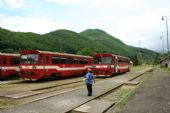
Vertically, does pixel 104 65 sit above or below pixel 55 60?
below

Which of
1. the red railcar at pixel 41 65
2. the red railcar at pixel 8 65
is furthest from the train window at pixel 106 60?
the red railcar at pixel 8 65

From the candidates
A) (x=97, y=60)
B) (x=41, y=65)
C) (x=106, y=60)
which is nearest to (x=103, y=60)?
(x=106, y=60)

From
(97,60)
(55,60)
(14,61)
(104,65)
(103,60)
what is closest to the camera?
(55,60)

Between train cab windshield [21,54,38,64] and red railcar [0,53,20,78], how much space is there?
256cm

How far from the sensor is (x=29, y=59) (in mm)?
24203

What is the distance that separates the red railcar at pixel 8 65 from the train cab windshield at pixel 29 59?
101 inches

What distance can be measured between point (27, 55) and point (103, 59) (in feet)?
36.1

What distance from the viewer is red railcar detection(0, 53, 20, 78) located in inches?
1019

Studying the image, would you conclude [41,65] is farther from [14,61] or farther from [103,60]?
[103,60]

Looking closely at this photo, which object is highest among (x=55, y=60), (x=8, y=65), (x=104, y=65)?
(x=55, y=60)

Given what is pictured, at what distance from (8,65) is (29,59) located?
378 centimetres

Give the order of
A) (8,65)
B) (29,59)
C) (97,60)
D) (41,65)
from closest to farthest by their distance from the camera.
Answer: (41,65), (29,59), (8,65), (97,60)

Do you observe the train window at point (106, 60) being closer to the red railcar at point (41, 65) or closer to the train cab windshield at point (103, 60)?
the train cab windshield at point (103, 60)

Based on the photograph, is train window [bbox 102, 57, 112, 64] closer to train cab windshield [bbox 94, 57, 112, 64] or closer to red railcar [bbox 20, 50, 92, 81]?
train cab windshield [bbox 94, 57, 112, 64]
